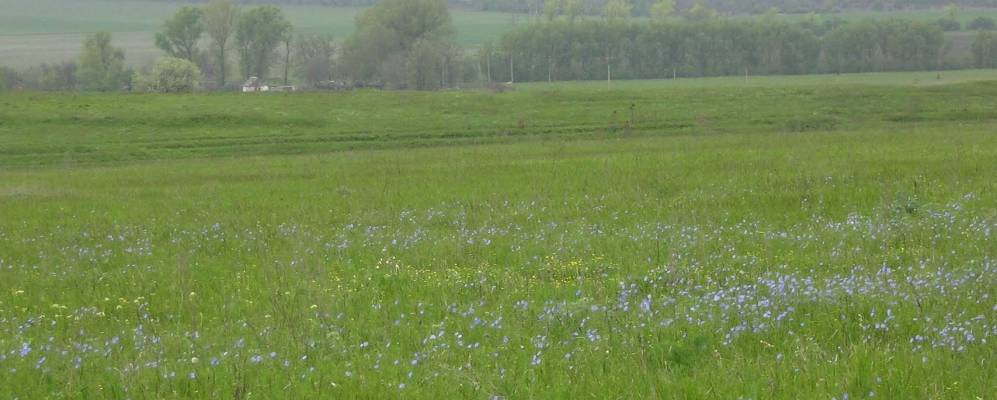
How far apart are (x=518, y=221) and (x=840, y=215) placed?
452 centimetres

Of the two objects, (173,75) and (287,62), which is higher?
(287,62)

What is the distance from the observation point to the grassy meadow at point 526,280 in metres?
7.16

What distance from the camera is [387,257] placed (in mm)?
12969

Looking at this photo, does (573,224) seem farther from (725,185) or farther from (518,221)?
(725,185)

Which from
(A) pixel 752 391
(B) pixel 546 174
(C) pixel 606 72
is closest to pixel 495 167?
(B) pixel 546 174

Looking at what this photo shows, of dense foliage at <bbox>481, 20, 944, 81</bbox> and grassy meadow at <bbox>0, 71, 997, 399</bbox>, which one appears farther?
dense foliage at <bbox>481, 20, 944, 81</bbox>

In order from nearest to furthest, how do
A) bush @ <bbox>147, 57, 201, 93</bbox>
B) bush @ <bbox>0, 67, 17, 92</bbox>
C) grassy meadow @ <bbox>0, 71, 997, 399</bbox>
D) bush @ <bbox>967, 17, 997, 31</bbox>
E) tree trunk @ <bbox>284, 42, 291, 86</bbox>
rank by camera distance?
grassy meadow @ <bbox>0, 71, 997, 399</bbox>
bush @ <bbox>147, 57, 201, 93</bbox>
bush @ <bbox>0, 67, 17, 92</bbox>
tree trunk @ <bbox>284, 42, 291, 86</bbox>
bush @ <bbox>967, 17, 997, 31</bbox>

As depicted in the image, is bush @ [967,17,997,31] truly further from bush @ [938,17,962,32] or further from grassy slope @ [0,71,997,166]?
grassy slope @ [0,71,997,166]

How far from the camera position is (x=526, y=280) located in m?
10.8

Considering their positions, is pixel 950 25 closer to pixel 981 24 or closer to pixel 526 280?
pixel 981 24

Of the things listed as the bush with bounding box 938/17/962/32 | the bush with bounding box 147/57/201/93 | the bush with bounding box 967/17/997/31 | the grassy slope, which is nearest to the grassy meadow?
the grassy slope

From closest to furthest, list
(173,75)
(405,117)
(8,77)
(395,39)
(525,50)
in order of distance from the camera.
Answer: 1. (405,117)
2. (173,75)
3. (395,39)
4. (8,77)
5. (525,50)

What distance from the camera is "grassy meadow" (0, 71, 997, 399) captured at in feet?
23.5

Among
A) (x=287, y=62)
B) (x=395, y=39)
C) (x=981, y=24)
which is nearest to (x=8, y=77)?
(x=287, y=62)
